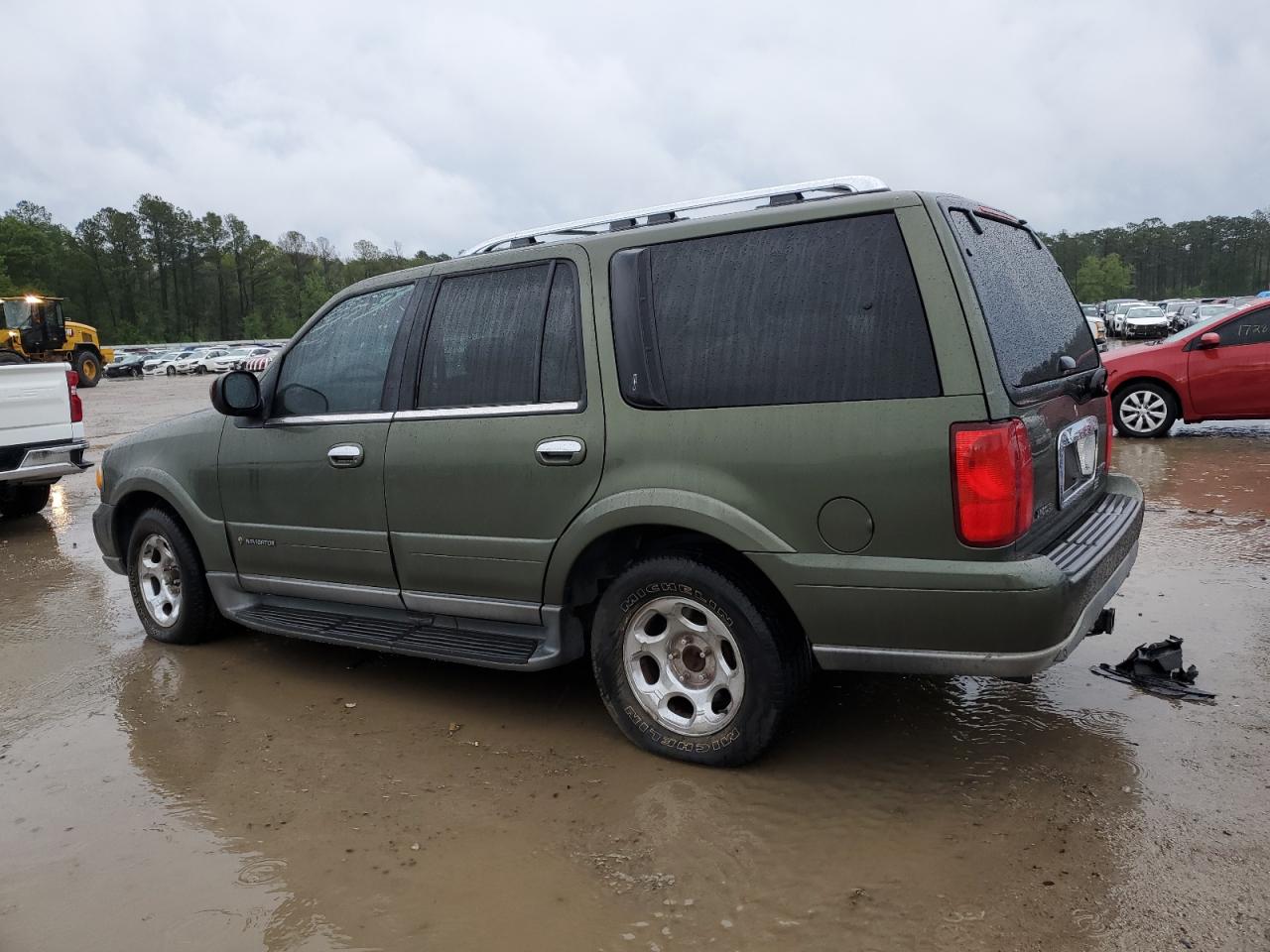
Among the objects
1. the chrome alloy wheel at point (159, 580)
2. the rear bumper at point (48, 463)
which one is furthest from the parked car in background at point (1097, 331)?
the rear bumper at point (48, 463)

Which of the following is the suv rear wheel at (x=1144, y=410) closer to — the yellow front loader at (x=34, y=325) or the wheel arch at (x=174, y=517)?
the wheel arch at (x=174, y=517)

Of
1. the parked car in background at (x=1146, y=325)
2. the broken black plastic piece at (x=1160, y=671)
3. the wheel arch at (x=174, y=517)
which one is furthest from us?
the parked car in background at (x=1146, y=325)

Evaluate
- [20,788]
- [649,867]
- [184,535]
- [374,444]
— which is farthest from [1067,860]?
[184,535]

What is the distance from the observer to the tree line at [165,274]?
94.2 m

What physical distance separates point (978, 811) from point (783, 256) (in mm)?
1932

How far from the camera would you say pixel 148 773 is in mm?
3713

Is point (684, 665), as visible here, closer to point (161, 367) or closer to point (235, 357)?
point (161, 367)

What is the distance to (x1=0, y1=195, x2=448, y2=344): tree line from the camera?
309 ft

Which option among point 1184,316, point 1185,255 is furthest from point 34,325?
point 1185,255

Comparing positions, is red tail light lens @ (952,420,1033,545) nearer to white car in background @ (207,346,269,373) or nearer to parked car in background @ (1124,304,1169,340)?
parked car in background @ (1124,304,1169,340)

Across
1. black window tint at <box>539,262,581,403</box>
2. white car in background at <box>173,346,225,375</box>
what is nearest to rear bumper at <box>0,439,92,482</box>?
black window tint at <box>539,262,581,403</box>

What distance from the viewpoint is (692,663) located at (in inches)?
137

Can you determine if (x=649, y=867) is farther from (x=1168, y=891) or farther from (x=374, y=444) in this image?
(x=374, y=444)

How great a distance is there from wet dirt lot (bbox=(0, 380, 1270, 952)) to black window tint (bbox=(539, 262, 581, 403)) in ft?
4.58
